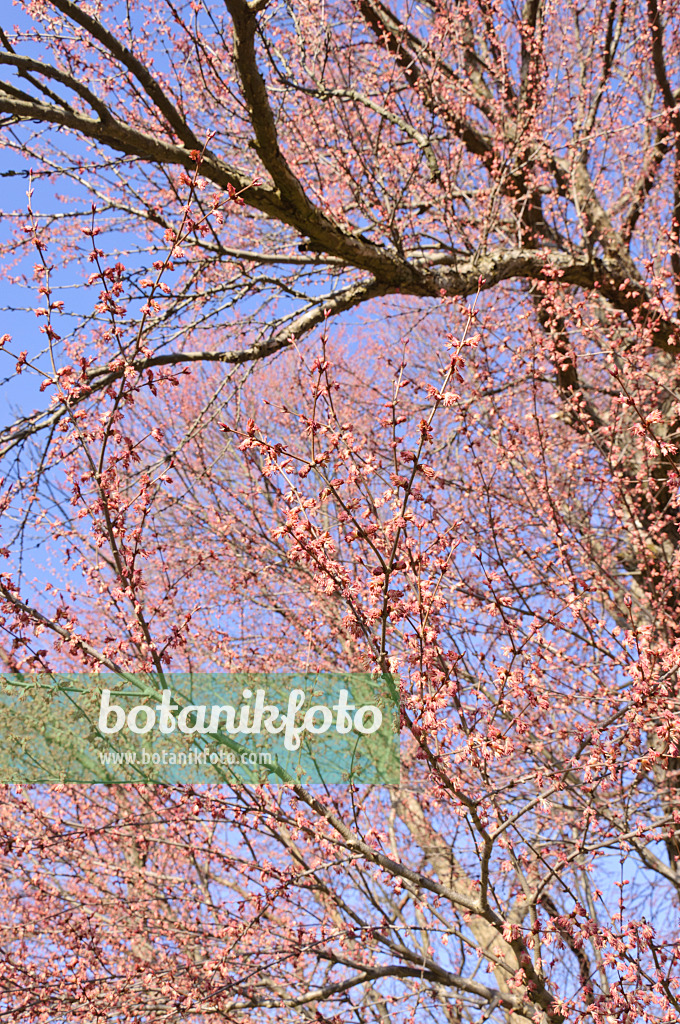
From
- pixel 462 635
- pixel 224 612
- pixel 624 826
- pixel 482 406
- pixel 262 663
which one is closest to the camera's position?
pixel 624 826

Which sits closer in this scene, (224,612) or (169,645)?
(169,645)

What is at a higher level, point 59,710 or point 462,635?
point 462,635

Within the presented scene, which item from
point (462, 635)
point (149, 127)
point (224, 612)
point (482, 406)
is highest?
point (149, 127)

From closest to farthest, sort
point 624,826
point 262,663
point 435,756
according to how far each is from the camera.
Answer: point 435,756
point 624,826
point 262,663

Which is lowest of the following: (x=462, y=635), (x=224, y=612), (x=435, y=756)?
(x=435, y=756)

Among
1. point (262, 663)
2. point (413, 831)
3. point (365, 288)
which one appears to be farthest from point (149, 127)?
point (413, 831)

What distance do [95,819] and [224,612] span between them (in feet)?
7.52

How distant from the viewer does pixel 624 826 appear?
12.1 ft

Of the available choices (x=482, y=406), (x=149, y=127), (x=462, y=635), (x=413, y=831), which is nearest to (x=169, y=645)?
(x=462, y=635)

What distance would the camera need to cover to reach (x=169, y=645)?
9.41 ft

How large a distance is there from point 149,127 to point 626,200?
4.43 meters

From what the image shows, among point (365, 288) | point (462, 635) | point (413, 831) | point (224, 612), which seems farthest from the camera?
point (224, 612)

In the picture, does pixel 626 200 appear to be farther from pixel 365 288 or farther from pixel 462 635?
pixel 462 635

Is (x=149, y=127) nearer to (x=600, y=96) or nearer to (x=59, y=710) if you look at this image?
(x=600, y=96)
